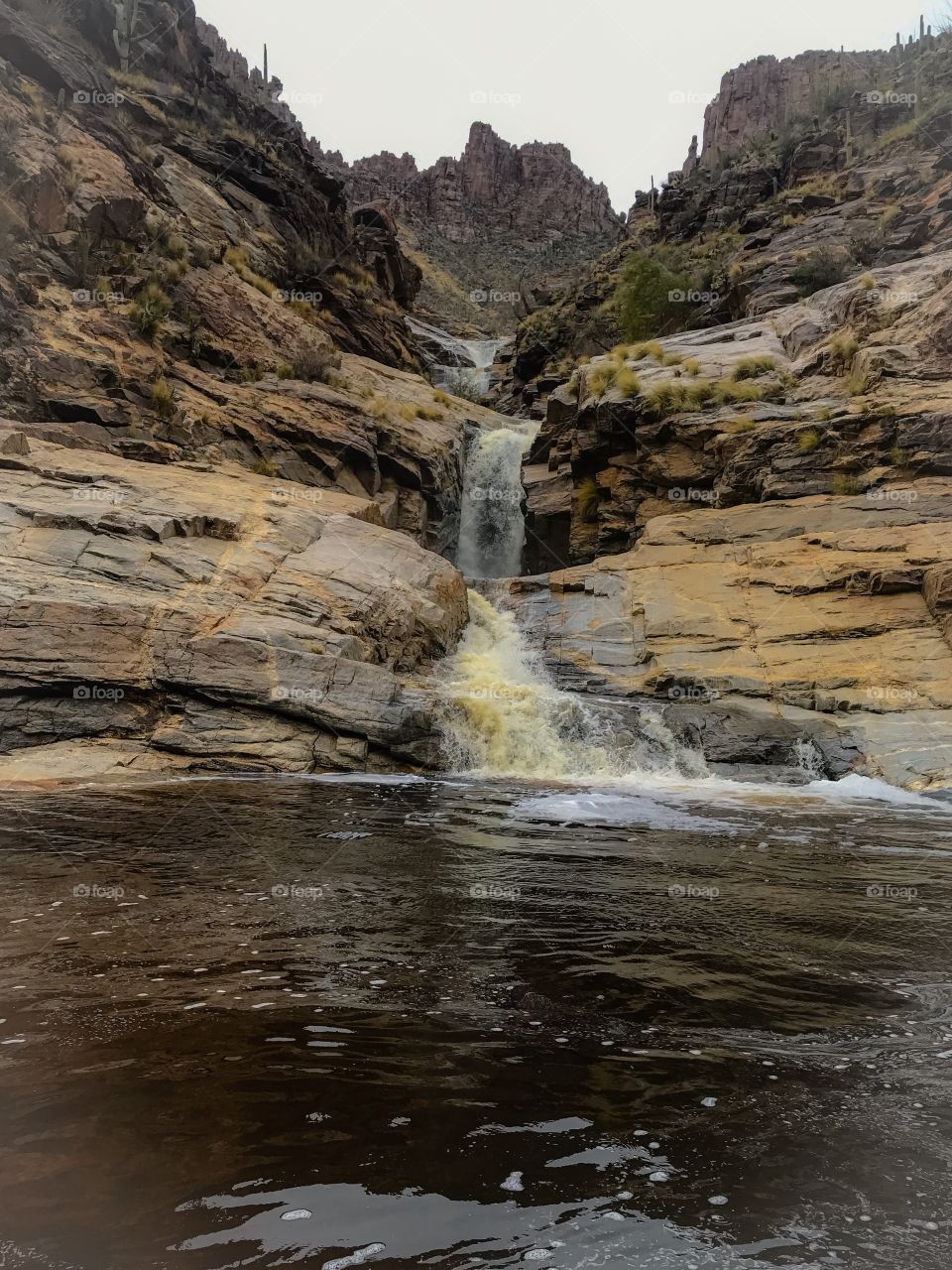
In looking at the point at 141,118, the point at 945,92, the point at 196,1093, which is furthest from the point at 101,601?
the point at 945,92

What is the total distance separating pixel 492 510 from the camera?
3091cm

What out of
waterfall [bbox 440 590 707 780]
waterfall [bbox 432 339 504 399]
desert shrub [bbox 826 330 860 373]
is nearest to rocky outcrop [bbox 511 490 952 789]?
waterfall [bbox 440 590 707 780]

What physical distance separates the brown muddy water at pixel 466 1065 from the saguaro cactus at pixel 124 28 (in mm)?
42385

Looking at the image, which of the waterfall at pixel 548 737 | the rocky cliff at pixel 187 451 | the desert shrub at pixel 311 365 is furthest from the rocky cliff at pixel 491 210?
the waterfall at pixel 548 737

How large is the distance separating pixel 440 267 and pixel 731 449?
73.5 metres

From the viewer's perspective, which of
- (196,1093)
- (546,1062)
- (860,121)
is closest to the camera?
(196,1093)

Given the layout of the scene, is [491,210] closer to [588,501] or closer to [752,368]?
[752,368]

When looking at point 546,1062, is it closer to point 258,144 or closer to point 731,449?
point 731,449

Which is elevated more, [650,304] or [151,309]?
[650,304]

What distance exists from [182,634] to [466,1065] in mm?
11234

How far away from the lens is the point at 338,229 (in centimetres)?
4256

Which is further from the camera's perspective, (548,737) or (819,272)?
(819,272)

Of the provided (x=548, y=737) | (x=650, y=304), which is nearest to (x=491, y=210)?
(x=650, y=304)

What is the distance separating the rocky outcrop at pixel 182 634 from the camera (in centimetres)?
1227
